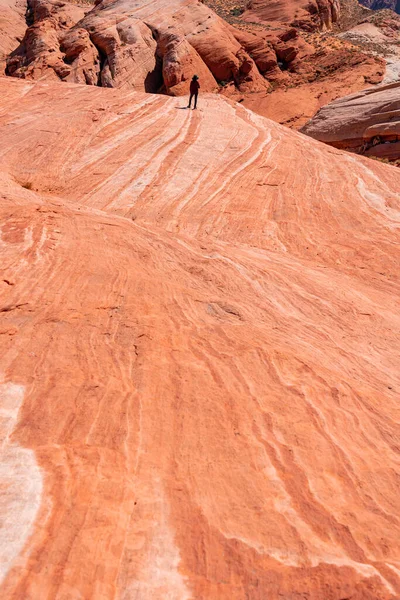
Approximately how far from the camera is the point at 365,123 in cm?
1903

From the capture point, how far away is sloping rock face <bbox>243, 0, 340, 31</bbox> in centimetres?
4166

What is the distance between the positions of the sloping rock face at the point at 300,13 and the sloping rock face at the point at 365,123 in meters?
25.0

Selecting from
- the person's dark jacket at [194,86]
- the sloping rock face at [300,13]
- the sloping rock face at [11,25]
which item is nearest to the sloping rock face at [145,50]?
the sloping rock face at [11,25]

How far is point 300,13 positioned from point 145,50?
20619 millimetres

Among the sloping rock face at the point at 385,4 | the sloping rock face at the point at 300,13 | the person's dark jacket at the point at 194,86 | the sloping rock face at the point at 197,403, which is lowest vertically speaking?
the sloping rock face at the point at 197,403

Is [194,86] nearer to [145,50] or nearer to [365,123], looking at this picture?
[365,123]

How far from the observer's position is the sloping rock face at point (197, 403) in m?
2.77

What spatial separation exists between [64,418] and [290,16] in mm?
47146

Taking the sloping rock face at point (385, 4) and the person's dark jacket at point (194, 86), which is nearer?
the person's dark jacket at point (194, 86)

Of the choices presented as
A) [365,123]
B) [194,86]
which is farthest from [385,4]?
[194,86]

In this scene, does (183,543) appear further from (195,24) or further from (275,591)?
(195,24)

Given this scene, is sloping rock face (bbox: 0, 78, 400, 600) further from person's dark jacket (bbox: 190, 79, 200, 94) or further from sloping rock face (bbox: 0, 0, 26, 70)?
sloping rock face (bbox: 0, 0, 26, 70)

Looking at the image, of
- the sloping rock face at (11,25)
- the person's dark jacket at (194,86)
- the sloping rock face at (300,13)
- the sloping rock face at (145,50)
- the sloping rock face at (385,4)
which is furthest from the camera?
the sloping rock face at (385,4)

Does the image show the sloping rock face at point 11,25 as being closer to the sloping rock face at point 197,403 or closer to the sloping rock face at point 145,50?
the sloping rock face at point 145,50
